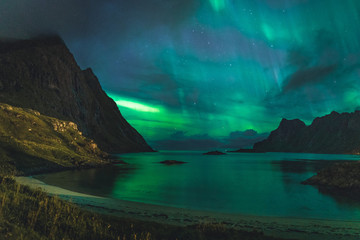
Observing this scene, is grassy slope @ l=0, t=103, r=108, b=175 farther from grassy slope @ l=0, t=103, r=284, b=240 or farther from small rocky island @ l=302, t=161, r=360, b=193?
small rocky island @ l=302, t=161, r=360, b=193

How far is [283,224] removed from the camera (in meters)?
28.0

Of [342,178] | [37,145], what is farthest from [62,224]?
[37,145]

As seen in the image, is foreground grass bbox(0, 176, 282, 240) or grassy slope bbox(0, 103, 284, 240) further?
grassy slope bbox(0, 103, 284, 240)

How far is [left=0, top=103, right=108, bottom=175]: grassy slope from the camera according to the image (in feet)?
236

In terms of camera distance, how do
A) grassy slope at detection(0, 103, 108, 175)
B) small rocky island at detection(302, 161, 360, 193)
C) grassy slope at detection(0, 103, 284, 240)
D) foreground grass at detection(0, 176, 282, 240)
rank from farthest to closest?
grassy slope at detection(0, 103, 108, 175) → small rocky island at detection(302, 161, 360, 193) → grassy slope at detection(0, 103, 284, 240) → foreground grass at detection(0, 176, 282, 240)

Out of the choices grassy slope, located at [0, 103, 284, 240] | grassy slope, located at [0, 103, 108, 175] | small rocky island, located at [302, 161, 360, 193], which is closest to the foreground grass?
grassy slope, located at [0, 103, 284, 240]

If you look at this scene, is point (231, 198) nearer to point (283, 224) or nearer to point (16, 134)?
point (283, 224)

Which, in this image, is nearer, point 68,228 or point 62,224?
point 68,228

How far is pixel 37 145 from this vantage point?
88938mm

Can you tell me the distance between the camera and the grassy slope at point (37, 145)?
7206 centimetres

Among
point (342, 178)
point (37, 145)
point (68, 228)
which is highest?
point (342, 178)

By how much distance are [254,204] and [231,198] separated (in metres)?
6.23

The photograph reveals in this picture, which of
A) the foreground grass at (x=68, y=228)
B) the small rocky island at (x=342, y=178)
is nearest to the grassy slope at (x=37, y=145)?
the foreground grass at (x=68, y=228)

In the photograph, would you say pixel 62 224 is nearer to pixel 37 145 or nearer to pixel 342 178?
pixel 342 178
